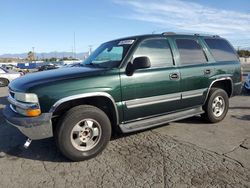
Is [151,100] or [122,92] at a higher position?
[122,92]

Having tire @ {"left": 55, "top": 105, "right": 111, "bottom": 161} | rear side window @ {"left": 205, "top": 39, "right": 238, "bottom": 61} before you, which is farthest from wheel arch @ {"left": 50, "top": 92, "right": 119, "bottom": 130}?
rear side window @ {"left": 205, "top": 39, "right": 238, "bottom": 61}

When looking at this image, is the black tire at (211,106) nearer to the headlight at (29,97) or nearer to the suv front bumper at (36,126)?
the suv front bumper at (36,126)

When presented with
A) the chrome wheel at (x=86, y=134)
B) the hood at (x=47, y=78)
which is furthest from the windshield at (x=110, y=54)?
the chrome wheel at (x=86, y=134)

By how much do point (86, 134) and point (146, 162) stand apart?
3.32 ft

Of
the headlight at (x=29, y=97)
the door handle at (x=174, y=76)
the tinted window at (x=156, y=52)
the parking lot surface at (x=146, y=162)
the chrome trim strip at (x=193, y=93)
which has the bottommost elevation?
the parking lot surface at (x=146, y=162)

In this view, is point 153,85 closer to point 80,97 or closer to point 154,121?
point 154,121

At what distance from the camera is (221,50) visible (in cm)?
632

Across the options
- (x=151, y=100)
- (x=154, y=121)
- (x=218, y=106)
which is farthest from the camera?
(x=218, y=106)

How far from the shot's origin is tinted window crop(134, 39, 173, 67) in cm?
495

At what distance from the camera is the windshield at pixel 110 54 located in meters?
4.87

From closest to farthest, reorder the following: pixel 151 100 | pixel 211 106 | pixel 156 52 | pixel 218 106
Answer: pixel 151 100, pixel 156 52, pixel 211 106, pixel 218 106

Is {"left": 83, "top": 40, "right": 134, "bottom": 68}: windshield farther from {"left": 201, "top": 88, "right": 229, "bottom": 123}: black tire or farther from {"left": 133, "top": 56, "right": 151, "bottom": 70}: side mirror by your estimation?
{"left": 201, "top": 88, "right": 229, "bottom": 123}: black tire

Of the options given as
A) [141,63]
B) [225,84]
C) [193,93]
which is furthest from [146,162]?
[225,84]

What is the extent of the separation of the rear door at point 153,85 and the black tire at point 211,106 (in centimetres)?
97
